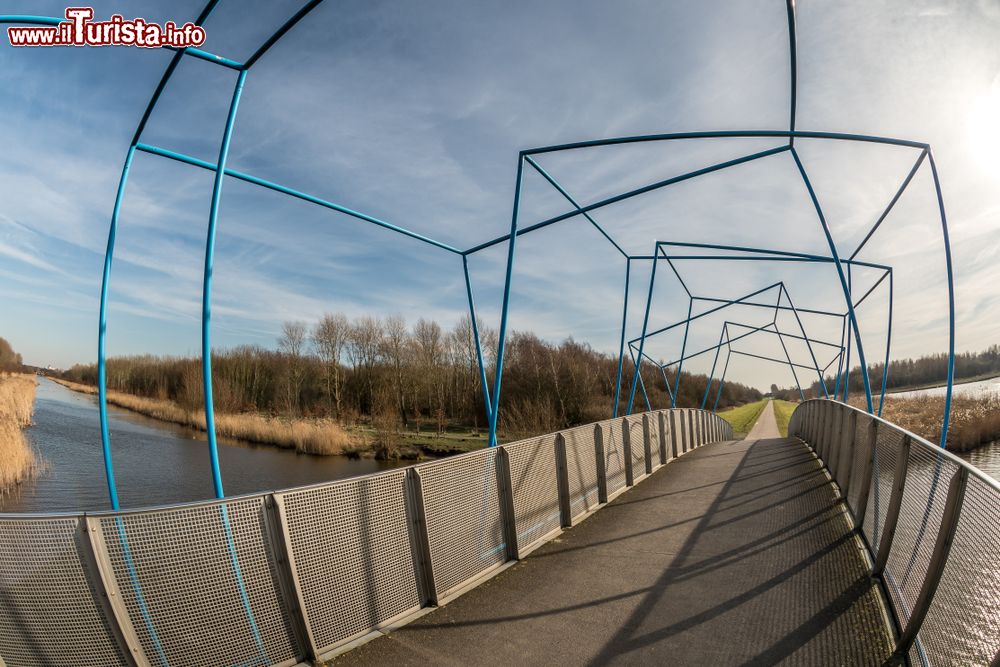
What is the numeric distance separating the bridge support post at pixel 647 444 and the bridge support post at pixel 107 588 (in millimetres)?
9995

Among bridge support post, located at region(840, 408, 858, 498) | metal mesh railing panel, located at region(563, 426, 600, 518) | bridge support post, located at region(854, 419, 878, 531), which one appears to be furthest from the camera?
metal mesh railing panel, located at region(563, 426, 600, 518)

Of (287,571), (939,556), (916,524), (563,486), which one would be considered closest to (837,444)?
(563,486)

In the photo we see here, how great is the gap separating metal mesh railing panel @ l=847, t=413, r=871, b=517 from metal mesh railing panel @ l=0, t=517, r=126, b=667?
7.28m

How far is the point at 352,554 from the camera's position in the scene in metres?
4.45

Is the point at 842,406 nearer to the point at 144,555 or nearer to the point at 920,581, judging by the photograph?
the point at 920,581

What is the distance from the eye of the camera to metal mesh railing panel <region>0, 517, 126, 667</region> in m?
3.50

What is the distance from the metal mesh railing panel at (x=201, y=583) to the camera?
3.60m

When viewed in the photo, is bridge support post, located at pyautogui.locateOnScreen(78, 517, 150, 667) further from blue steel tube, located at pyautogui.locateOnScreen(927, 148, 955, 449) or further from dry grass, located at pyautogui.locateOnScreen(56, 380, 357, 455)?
dry grass, located at pyautogui.locateOnScreen(56, 380, 357, 455)

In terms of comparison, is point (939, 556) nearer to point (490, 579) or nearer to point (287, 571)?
point (490, 579)

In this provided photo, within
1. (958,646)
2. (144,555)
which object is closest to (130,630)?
(144,555)

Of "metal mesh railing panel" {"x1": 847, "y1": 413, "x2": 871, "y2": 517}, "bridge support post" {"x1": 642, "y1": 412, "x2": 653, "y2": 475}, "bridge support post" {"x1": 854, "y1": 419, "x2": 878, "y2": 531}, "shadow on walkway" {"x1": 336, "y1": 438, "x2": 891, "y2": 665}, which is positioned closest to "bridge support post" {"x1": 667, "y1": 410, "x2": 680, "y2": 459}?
"bridge support post" {"x1": 642, "y1": 412, "x2": 653, "y2": 475}

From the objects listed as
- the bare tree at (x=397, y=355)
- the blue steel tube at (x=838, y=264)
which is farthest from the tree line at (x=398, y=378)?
the blue steel tube at (x=838, y=264)

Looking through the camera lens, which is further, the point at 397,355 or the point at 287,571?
the point at 397,355

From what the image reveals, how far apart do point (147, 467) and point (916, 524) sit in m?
33.4
